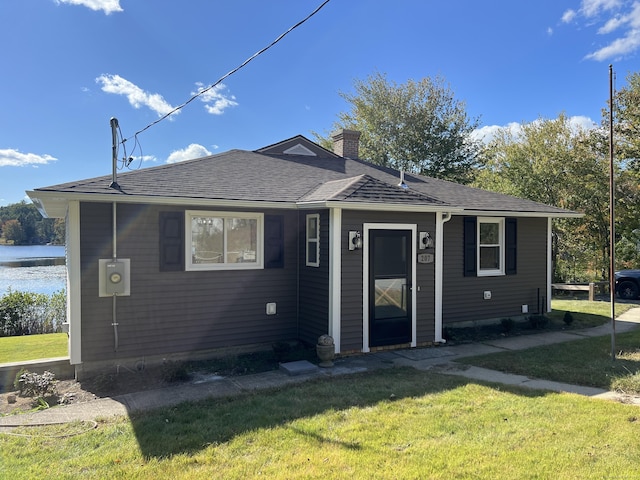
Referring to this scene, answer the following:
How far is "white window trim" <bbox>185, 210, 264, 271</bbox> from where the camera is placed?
7102 mm

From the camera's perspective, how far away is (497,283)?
9.96 m

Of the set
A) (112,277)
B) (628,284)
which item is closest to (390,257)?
(112,277)

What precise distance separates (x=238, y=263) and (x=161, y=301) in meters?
1.39

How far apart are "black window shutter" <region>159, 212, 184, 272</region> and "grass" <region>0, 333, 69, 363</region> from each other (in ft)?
9.50

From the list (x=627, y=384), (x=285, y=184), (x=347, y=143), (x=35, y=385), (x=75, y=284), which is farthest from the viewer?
(x=347, y=143)

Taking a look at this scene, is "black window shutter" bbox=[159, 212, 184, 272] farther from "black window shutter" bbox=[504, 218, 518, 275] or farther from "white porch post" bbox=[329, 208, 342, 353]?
"black window shutter" bbox=[504, 218, 518, 275]

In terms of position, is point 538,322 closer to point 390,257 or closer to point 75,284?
point 390,257

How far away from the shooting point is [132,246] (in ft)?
22.0

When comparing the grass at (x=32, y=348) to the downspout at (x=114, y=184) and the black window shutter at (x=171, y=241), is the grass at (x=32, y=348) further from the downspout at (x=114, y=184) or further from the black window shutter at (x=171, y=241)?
A: the black window shutter at (x=171, y=241)

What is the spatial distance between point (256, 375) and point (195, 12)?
28.8ft

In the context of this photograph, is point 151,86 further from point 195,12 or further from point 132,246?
point 132,246

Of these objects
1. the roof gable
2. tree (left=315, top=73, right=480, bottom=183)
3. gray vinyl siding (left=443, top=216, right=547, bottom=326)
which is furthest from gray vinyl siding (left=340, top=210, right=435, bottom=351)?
tree (left=315, top=73, right=480, bottom=183)

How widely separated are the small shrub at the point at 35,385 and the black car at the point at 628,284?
1566cm

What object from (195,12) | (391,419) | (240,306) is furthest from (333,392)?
(195,12)
